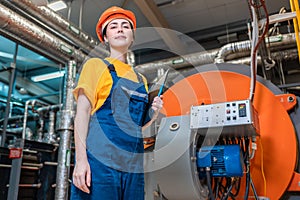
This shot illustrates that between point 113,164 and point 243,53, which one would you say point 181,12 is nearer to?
point 243,53

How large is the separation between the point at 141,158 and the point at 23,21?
2.20 m

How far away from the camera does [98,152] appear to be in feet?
3.78

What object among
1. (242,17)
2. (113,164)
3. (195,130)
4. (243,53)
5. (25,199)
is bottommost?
(25,199)

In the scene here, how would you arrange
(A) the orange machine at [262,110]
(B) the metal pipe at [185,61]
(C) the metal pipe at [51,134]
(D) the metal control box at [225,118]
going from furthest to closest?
(C) the metal pipe at [51,134], (B) the metal pipe at [185,61], (A) the orange machine at [262,110], (D) the metal control box at [225,118]

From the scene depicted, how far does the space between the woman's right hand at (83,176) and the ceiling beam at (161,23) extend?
2.47 m

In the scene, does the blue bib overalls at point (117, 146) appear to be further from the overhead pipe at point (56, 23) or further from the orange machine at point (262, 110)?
the overhead pipe at point (56, 23)

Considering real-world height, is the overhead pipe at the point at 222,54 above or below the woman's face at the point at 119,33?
above

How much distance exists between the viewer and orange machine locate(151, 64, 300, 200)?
5.08 ft

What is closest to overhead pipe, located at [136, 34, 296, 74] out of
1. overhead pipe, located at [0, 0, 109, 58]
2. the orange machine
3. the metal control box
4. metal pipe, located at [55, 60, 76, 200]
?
overhead pipe, located at [0, 0, 109, 58]

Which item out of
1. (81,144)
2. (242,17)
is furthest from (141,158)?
(242,17)

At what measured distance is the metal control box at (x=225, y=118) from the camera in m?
1.36

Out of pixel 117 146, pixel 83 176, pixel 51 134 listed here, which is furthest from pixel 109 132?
pixel 51 134

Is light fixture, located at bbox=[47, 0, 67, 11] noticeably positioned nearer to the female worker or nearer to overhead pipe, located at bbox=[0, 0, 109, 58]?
overhead pipe, located at bbox=[0, 0, 109, 58]

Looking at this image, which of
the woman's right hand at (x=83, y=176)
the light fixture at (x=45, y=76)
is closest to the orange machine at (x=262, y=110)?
the woman's right hand at (x=83, y=176)
